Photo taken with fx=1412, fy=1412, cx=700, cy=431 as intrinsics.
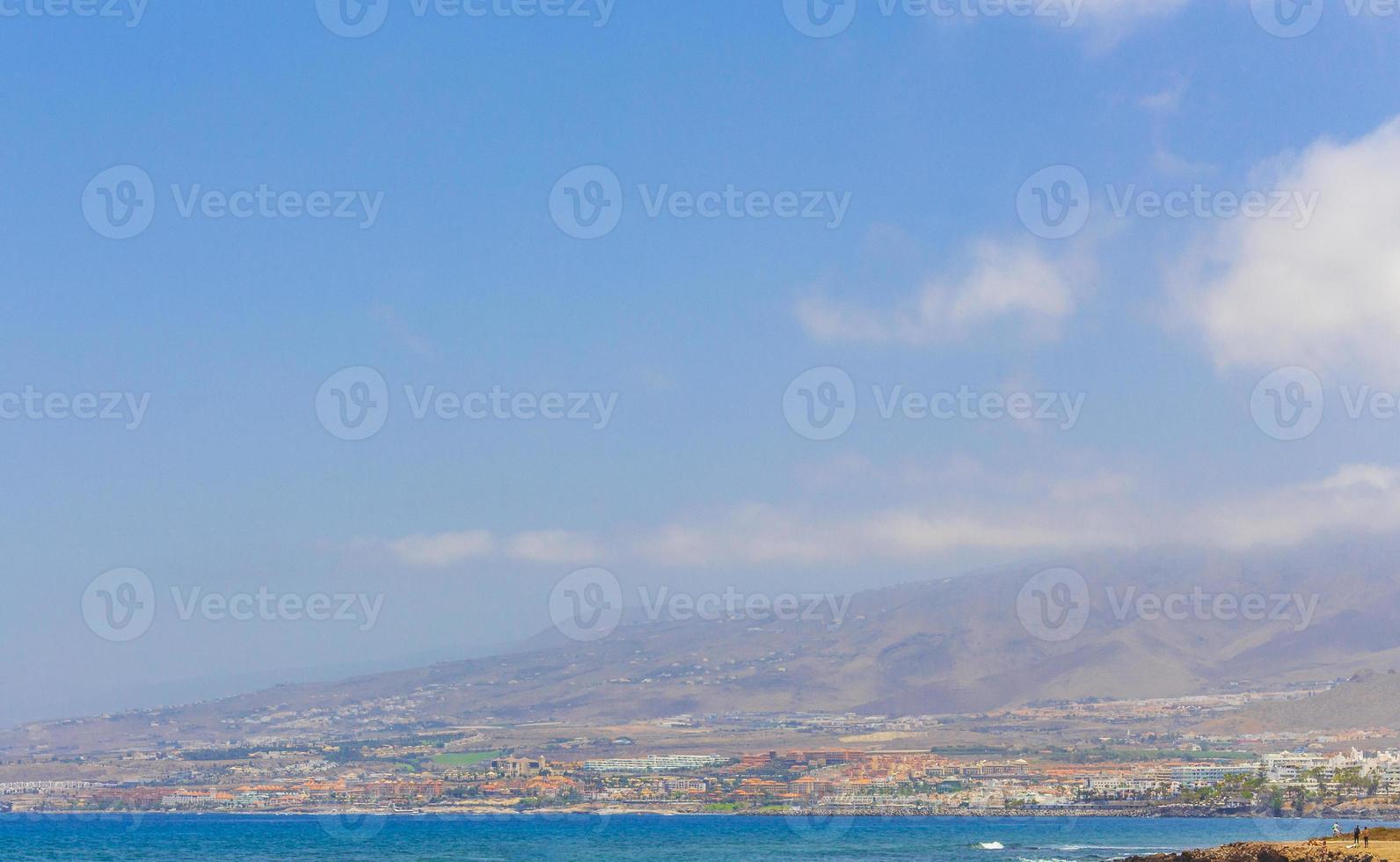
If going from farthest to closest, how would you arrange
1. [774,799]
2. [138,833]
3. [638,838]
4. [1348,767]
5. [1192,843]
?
1. [774,799]
2. [1348,767]
3. [138,833]
4. [638,838]
5. [1192,843]

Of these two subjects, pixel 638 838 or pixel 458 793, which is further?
pixel 458 793

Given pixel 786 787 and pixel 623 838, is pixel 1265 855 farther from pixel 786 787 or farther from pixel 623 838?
pixel 786 787

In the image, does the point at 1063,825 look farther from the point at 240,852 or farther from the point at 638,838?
the point at 240,852

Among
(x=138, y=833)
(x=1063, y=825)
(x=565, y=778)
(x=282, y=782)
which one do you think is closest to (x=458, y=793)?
(x=565, y=778)

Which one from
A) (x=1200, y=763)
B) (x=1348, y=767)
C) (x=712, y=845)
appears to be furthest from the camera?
(x=1200, y=763)

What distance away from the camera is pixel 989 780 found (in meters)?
175

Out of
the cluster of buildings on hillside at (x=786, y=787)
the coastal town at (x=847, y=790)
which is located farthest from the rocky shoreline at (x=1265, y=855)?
the cluster of buildings on hillside at (x=786, y=787)

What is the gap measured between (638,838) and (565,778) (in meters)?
69.9

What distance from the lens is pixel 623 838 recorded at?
119 meters

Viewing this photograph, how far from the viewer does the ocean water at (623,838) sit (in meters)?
93.9

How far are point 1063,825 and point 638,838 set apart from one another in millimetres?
42961

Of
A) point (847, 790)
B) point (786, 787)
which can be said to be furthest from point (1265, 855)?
point (786, 787)

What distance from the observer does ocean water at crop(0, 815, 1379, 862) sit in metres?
93.9

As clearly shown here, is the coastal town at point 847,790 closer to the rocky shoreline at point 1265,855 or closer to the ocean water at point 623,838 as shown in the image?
the ocean water at point 623,838
